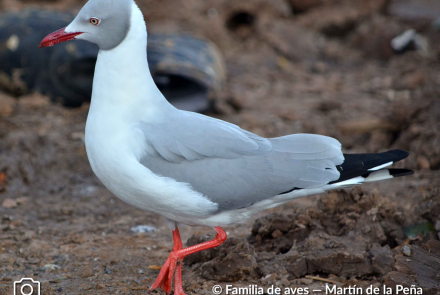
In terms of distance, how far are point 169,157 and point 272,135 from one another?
130 inches

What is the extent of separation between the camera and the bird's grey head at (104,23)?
327 cm

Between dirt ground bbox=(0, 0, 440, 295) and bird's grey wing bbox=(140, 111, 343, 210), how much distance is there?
512 millimetres

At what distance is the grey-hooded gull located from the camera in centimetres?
322

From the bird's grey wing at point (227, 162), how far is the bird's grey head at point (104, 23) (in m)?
0.61

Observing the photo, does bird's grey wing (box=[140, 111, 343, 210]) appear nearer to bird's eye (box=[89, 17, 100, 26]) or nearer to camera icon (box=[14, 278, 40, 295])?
bird's eye (box=[89, 17, 100, 26])

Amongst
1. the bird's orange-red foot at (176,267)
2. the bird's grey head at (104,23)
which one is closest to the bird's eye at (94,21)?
the bird's grey head at (104,23)

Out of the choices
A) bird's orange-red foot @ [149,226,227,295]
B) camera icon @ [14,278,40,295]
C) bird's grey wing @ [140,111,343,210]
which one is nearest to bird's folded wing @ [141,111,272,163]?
bird's grey wing @ [140,111,343,210]

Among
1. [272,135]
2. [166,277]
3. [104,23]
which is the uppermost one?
[272,135]

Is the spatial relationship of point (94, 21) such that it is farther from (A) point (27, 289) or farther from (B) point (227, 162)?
(A) point (27, 289)

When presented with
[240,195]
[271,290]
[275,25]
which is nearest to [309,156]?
[240,195]

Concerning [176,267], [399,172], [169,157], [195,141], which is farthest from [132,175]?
→ [399,172]

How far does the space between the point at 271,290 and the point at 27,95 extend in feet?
16.4

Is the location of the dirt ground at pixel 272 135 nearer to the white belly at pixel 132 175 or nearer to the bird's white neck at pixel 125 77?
the white belly at pixel 132 175

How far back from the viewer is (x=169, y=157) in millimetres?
3277
